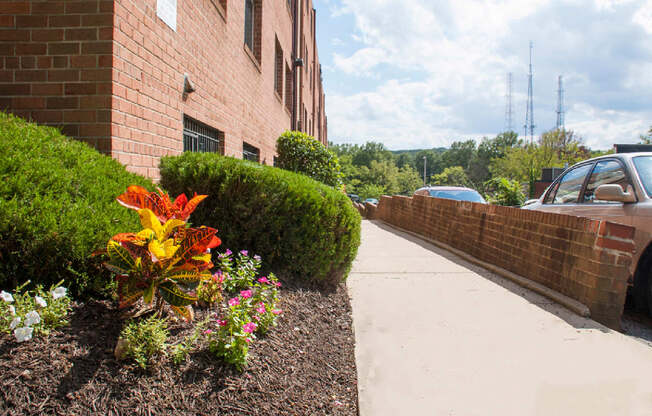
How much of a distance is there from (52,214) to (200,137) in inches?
155

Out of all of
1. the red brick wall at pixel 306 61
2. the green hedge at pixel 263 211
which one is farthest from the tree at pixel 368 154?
the green hedge at pixel 263 211

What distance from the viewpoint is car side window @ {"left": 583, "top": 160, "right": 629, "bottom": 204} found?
15.6ft

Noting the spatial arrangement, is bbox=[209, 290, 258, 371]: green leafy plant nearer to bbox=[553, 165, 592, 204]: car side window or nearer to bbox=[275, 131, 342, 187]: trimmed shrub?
bbox=[553, 165, 592, 204]: car side window

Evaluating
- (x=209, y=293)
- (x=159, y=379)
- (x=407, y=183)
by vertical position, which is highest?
(x=407, y=183)

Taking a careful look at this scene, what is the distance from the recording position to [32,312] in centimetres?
178

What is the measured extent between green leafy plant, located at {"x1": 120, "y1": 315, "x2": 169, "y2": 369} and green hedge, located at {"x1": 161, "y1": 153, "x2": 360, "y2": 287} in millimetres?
1657

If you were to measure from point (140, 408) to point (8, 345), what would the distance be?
663 millimetres

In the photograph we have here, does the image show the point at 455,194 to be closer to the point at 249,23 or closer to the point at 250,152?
the point at 250,152

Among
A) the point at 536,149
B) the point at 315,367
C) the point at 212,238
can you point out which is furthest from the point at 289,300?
the point at 536,149

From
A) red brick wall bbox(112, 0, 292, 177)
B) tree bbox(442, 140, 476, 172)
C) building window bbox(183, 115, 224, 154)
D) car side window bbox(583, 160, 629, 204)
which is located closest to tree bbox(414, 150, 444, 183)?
tree bbox(442, 140, 476, 172)

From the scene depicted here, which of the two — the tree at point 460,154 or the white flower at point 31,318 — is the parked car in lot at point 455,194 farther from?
the tree at point 460,154

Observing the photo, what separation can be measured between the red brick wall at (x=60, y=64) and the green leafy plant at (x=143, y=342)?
201 centimetres

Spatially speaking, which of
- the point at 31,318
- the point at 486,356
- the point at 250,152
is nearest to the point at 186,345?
the point at 31,318

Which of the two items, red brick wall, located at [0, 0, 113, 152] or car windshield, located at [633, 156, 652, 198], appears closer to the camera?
red brick wall, located at [0, 0, 113, 152]
